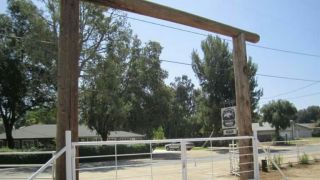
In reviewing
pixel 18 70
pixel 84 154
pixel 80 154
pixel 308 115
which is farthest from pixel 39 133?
pixel 308 115

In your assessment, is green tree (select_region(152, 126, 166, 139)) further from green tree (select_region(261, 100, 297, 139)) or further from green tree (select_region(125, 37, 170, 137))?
green tree (select_region(261, 100, 297, 139))

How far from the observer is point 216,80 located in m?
45.3

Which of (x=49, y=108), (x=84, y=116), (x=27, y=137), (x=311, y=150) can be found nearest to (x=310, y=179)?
(x=311, y=150)

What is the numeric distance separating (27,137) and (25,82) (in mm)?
12275

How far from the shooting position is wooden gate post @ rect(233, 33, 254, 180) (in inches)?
372

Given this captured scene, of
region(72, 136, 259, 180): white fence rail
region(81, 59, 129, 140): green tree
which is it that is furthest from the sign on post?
region(81, 59, 129, 140): green tree

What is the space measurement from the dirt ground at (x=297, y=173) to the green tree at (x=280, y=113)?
40.5m

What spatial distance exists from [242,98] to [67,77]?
4.79 meters

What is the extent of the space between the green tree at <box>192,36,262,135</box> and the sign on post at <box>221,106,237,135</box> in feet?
105

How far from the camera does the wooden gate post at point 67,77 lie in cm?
624

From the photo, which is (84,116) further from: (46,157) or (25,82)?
(46,157)

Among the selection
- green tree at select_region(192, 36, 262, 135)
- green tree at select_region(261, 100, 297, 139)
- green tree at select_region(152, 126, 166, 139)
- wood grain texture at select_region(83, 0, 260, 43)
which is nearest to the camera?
wood grain texture at select_region(83, 0, 260, 43)

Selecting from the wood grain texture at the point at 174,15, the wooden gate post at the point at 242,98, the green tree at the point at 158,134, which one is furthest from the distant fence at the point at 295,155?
the green tree at the point at 158,134

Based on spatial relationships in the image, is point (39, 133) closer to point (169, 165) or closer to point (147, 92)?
point (147, 92)
